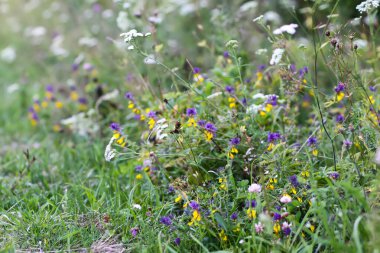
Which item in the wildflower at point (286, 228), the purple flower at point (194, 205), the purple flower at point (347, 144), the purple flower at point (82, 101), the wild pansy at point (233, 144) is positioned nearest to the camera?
the wildflower at point (286, 228)

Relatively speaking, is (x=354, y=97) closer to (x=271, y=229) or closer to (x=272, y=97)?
(x=272, y=97)

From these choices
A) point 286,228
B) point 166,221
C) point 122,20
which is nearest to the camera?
point 286,228

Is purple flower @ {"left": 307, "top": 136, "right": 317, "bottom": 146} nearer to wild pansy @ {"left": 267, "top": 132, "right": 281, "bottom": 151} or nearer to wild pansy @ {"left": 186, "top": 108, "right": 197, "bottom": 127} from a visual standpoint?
wild pansy @ {"left": 267, "top": 132, "right": 281, "bottom": 151}

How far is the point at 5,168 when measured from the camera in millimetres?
3330

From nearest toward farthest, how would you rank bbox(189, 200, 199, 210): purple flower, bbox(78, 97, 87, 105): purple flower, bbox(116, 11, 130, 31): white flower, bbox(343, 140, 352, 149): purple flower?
bbox(189, 200, 199, 210): purple flower, bbox(343, 140, 352, 149): purple flower, bbox(116, 11, 130, 31): white flower, bbox(78, 97, 87, 105): purple flower

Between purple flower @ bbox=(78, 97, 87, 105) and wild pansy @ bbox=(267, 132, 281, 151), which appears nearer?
wild pansy @ bbox=(267, 132, 281, 151)

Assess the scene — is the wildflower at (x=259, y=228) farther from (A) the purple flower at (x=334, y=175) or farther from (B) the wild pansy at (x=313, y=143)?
(B) the wild pansy at (x=313, y=143)

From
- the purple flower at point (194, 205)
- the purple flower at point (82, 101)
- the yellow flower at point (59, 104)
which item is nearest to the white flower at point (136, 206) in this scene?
the purple flower at point (194, 205)

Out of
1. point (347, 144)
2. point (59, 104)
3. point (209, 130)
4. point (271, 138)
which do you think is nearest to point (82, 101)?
point (59, 104)

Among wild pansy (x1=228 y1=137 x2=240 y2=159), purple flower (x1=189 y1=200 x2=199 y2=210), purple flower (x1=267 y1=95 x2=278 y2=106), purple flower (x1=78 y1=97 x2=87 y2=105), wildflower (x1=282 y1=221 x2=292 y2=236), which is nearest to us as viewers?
wildflower (x1=282 y1=221 x2=292 y2=236)

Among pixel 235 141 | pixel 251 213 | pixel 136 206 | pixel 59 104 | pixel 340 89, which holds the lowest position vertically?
pixel 59 104

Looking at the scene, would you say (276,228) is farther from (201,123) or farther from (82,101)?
(82,101)

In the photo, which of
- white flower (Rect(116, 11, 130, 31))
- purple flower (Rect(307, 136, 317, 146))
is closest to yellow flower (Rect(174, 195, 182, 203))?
purple flower (Rect(307, 136, 317, 146))

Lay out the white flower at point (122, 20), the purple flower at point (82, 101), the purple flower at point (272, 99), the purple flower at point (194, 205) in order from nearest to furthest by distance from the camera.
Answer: the purple flower at point (194, 205), the purple flower at point (272, 99), the white flower at point (122, 20), the purple flower at point (82, 101)
